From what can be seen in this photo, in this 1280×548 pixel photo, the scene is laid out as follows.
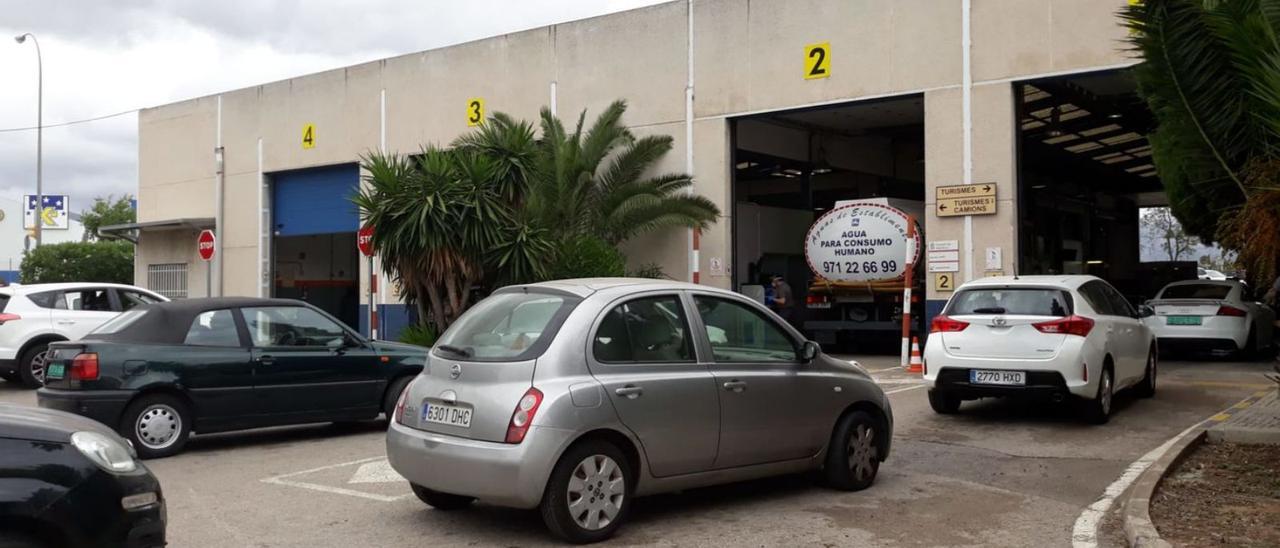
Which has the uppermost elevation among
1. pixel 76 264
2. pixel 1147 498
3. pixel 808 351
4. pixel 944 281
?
pixel 76 264

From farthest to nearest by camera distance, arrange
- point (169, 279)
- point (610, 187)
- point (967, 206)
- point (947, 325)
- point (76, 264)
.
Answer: point (76, 264)
point (169, 279)
point (610, 187)
point (967, 206)
point (947, 325)

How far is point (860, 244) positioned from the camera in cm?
2080

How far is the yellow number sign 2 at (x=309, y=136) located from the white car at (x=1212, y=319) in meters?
20.6

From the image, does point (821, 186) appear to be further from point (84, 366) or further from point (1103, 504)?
point (84, 366)

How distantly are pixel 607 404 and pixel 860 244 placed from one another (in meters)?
15.4

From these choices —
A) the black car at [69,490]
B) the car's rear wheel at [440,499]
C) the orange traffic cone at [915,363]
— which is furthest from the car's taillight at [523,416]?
the orange traffic cone at [915,363]

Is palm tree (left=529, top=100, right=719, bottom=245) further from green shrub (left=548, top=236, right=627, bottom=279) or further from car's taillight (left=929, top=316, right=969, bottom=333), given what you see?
car's taillight (left=929, top=316, right=969, bottom=333)

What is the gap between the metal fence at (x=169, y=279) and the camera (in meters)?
32.0

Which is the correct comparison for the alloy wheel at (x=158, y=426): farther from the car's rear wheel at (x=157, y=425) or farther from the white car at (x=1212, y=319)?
the white car at (x=1212, y=319)

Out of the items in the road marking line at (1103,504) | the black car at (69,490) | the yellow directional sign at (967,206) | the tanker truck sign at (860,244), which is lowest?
the road marking line at (1103,504)

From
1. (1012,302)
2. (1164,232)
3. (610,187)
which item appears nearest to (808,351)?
(1012,302)

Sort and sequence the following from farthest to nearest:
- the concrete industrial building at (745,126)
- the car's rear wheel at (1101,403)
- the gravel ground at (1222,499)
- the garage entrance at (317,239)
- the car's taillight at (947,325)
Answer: the garage entrance at (317,239) < the concrete industrial building at (745,126) < the car's taillight at (947,325) < the car's rear wheel at (1101,403) < the gravel ground at (1222,499)

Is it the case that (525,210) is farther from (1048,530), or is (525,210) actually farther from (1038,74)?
(1048,530)

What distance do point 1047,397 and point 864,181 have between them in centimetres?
1981
